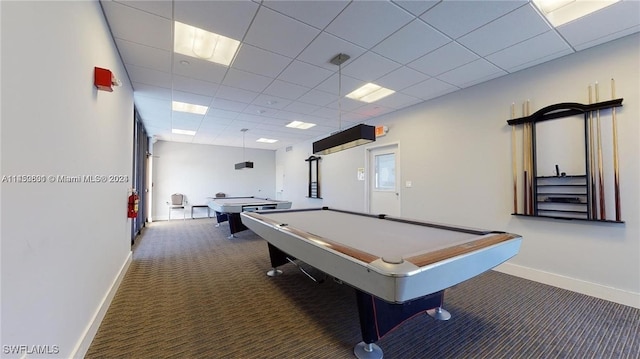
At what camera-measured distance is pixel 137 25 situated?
2.21 metres

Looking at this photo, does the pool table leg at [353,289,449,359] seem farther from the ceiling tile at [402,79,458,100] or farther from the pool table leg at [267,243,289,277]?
the ceiling tile at [402,79,458,100]

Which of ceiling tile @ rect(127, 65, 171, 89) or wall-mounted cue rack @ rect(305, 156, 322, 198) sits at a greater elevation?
ceiling tile @ rect(127, 65, 171, 89)

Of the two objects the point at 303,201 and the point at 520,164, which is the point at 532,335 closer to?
the point at 520,164

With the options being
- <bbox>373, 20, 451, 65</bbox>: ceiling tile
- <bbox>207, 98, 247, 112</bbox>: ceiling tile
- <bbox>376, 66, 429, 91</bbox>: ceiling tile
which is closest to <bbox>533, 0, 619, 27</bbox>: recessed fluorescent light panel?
<bbox>373, 20, 451, 65</bbox>: ceiling tile

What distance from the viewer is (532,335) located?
73.5 inches

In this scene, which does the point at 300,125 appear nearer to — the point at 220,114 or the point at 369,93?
the point at 220,114

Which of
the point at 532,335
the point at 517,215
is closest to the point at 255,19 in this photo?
the point at 532,335

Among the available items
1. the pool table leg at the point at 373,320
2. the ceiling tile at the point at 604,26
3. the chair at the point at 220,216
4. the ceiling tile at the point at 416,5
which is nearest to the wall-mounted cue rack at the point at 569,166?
the ceiling tile at the point at 604,26

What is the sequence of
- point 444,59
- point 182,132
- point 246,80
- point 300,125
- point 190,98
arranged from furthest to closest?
point 182,132
point 300,125
point 190,98
point 246,80
point 444,59

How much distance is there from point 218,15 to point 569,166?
389cm

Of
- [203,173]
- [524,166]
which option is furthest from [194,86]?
[203,173]

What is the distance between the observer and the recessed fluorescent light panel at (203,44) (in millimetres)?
2420

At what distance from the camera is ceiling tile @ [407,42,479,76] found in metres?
2.62

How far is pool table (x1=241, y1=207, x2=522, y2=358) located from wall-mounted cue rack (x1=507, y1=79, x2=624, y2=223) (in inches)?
61.5
